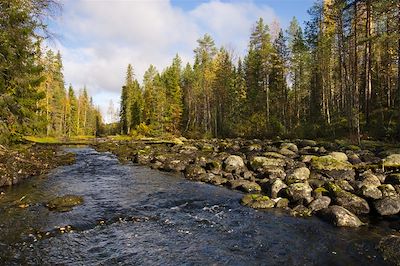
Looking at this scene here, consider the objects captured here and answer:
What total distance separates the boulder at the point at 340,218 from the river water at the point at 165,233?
346 millimetres

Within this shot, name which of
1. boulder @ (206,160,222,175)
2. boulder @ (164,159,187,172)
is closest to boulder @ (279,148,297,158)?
boulder @ (206,160,222,175)

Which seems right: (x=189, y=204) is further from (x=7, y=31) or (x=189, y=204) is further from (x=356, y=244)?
(x=7, y=31)

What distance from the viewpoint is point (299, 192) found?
45.0 ft

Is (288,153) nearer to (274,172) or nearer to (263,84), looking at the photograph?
(274,172)

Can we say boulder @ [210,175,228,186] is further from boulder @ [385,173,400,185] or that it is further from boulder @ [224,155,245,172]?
boulder @ [385,173,400,185]

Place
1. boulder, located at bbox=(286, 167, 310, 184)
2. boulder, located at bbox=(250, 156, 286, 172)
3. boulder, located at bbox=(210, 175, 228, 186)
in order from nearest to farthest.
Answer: boulder, located at bbox=(286, 167, 310, 184), boulder, located at bbox=(210, 175, 228, 186), boulder, located at bbox=(250, 156, 286, 172)

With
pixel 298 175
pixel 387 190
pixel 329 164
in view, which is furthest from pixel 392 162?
pixel 298 175

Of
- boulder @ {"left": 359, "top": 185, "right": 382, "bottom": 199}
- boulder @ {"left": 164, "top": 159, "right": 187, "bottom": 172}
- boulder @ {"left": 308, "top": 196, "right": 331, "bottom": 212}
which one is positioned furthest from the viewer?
boulder @ {"left": 164, "top": 159, "right": 187, "bottom": 172}

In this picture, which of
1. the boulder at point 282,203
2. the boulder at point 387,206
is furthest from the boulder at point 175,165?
the boulder at point 387,206

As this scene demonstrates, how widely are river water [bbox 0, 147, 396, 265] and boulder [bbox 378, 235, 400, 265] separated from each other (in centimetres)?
24

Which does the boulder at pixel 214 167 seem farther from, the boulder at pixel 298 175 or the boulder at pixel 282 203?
the boulder at pixel 282 203

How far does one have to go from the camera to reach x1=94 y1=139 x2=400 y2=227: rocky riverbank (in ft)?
41.2

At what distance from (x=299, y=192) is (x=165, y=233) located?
20.7ft

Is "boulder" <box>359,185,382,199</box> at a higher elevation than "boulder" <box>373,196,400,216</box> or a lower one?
higher
